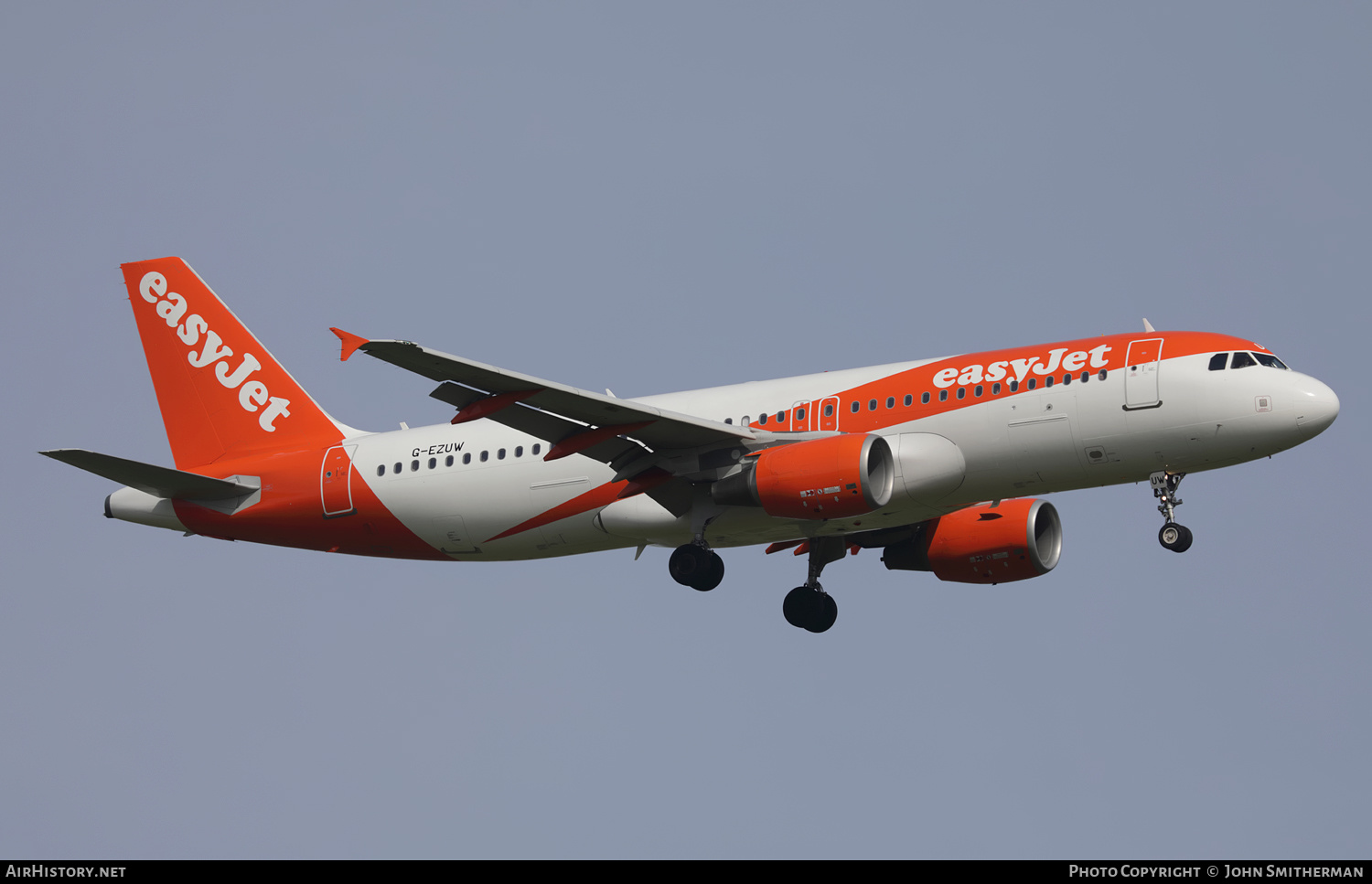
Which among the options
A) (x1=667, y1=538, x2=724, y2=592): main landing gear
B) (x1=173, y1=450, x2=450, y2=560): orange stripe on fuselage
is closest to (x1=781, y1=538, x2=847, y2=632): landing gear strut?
(x1=667, y1=538, x2=724, y2=592): main landing gear

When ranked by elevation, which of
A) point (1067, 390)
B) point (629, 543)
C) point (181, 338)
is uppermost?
point (181, 338)

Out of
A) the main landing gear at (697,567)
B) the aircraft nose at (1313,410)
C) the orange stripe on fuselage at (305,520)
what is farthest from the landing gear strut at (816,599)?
the aircraft nose at (1313,410)

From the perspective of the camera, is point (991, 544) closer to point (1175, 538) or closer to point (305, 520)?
point (1175, 538)

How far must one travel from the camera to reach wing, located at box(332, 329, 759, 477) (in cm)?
3070

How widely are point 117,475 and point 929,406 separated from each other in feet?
58.3

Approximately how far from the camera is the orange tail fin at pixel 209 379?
4128 cm

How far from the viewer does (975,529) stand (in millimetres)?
38844

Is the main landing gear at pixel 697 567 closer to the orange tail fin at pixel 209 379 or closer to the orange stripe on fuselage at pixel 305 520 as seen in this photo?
the orange stripe on fuselage at pixel 305 520

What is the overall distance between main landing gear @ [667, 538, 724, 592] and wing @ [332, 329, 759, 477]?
2.04 meters

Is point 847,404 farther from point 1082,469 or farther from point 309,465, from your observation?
point 309,465

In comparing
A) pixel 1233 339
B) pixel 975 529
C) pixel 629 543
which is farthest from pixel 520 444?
pixel 1233 339

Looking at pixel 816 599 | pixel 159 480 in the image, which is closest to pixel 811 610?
pixel 816 599

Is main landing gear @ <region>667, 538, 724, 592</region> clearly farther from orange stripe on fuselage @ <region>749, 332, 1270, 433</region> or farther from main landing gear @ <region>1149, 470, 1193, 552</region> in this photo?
main landing gear @ <region>1149, 470, 1193, 552</region>

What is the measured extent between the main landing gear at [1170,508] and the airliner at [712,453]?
40 mm
